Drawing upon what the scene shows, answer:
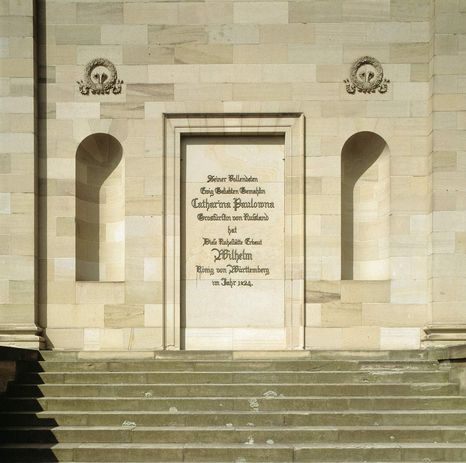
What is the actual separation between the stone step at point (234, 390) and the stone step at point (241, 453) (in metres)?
1.40

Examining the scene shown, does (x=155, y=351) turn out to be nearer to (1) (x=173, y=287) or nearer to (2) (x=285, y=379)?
(1) (x=173, y=287)

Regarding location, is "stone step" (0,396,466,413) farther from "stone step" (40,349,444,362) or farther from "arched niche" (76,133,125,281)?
"arched niche" (76,133,125,281)

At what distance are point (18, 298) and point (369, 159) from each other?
7.55 metres

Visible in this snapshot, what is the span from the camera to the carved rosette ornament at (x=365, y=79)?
613 inches

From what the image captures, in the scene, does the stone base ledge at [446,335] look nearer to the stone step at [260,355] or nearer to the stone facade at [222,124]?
the stone facade at [222,124]

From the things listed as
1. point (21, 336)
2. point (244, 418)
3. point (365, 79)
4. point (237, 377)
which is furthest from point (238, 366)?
point (365, 79)

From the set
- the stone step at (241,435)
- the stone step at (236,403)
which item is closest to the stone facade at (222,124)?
the stone step at (236,403)

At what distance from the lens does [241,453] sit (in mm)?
10945

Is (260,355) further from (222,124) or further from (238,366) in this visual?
(222,124)

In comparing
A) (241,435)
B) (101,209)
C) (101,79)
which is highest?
(101,79)

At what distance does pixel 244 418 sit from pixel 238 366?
5.46 ft

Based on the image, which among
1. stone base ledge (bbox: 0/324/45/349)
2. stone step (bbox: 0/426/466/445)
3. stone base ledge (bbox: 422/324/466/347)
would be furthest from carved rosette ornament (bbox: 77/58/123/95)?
stone base ledge (bbox: 422/324/466/347)

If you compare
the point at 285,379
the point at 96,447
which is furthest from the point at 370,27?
the point at 96,447

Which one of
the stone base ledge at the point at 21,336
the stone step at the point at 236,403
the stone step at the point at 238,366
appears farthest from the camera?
the stone base ledge at the point at 21,336
